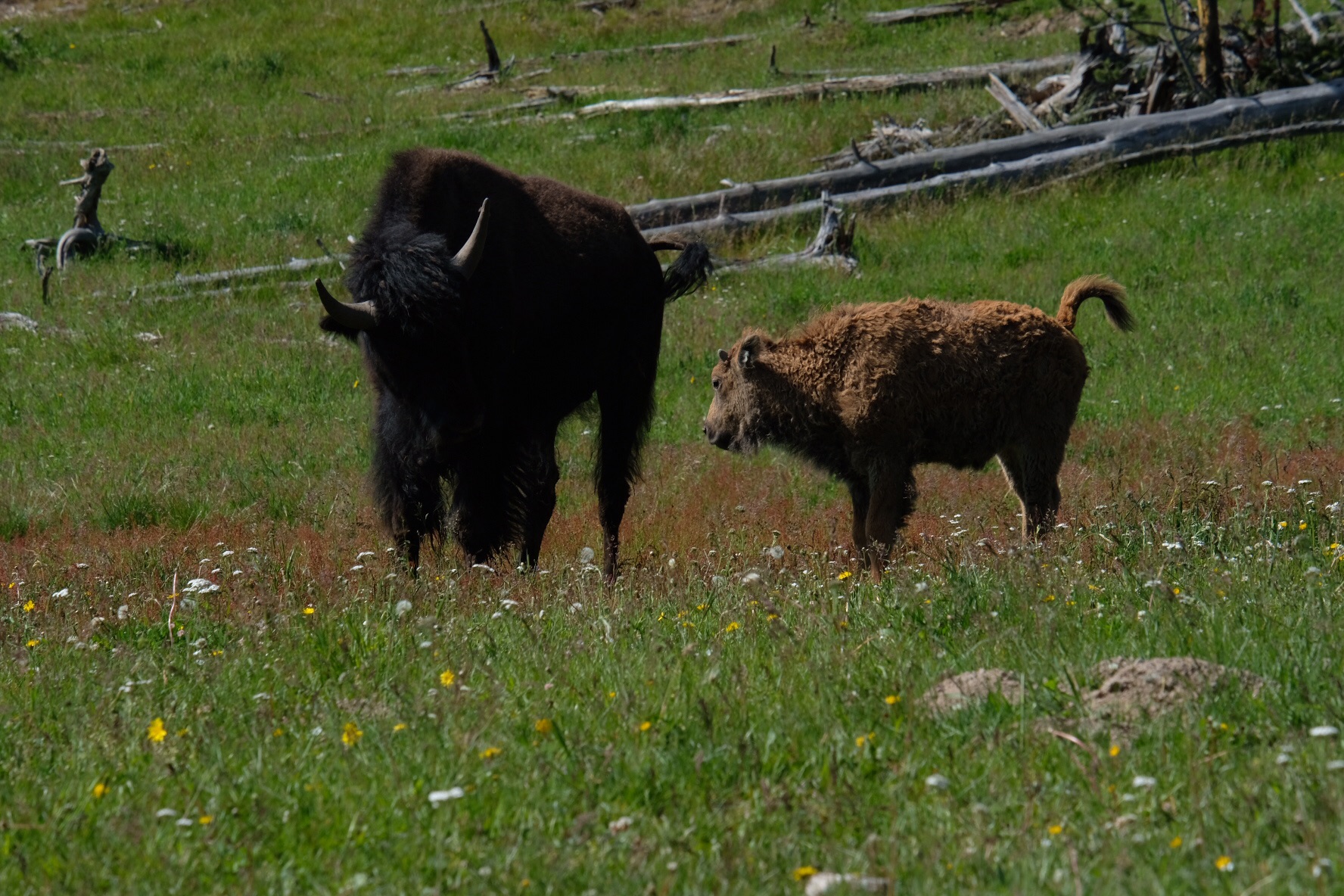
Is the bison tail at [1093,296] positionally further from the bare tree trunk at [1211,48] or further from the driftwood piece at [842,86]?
the driftwood piece at [842,86]

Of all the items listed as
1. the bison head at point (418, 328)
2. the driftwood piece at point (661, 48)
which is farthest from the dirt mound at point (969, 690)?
the driftwood piece at point (661, 48)

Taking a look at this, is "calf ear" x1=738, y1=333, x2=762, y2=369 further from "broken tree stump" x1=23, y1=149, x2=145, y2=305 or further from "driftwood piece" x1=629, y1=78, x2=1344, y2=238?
"broken tree stump" x1=23, y1=149, x2=145, y2=305

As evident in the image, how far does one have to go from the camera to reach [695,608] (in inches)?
230

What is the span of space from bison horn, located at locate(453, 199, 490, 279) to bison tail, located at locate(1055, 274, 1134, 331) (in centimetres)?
340

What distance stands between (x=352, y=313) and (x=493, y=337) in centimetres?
96

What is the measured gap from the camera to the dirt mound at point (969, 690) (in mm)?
3928

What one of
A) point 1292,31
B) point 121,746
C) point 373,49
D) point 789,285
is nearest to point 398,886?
point 121,746

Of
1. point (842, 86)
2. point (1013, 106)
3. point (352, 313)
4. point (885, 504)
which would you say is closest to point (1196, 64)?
point (1013, 106)

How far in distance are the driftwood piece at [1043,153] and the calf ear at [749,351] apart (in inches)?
313

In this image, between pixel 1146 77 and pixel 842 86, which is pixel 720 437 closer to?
pixel 1146 77

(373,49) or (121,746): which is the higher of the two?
(121,746)

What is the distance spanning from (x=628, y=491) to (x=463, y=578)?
8.31ft

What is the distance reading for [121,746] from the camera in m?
3.94

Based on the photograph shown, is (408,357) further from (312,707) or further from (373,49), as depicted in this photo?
(373,49)
